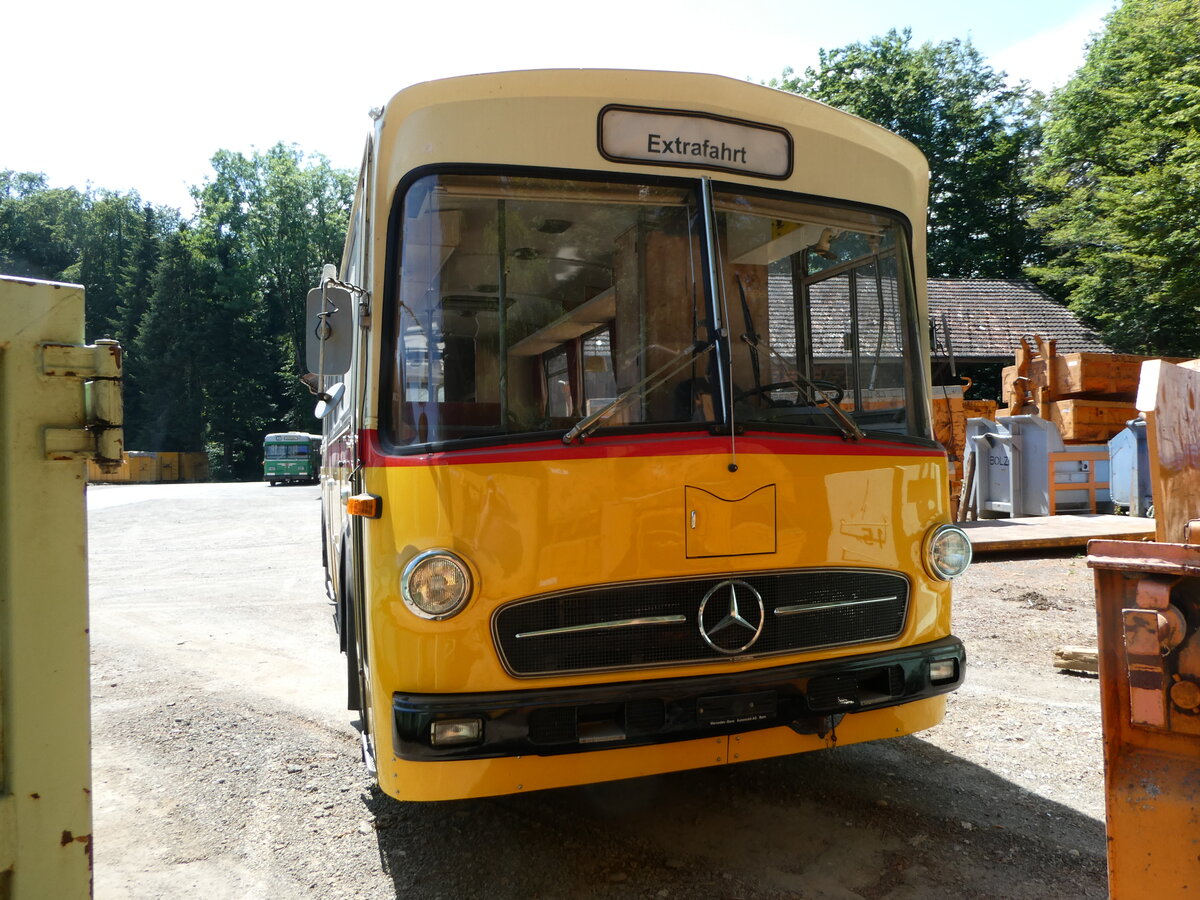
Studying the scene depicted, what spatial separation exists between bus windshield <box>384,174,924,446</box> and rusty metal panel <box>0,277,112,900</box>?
4.37ft

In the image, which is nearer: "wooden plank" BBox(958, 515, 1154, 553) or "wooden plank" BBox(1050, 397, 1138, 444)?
"wooden plank" BBox(958, 515, 1154, 553)

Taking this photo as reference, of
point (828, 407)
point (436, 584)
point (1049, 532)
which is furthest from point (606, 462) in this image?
point (1049, 532)

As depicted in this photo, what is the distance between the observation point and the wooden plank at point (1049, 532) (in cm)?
1049

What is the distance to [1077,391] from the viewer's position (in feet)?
47.8

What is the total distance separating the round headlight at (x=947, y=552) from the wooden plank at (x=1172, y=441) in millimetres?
1381

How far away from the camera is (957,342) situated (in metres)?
25.8

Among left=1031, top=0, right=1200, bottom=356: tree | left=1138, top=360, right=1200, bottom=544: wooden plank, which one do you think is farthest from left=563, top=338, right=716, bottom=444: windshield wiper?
left=1031, top=0, right=1200, bottom=356: tree

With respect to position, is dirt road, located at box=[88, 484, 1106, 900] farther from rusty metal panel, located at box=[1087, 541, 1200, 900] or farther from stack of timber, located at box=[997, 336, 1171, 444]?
stack of timber, located at box=[997, 336, 1171, 444]

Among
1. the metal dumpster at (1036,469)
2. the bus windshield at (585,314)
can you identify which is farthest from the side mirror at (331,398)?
the metal dumpster at (1036,469)

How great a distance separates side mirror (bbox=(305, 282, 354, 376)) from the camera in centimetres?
341

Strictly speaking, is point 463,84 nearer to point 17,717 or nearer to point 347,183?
point 17,717

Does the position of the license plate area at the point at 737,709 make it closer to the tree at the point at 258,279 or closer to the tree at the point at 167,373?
the tree at the point at 258,279

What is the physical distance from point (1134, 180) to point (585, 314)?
23.9 metres

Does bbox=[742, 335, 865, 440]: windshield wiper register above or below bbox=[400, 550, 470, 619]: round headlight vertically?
above
